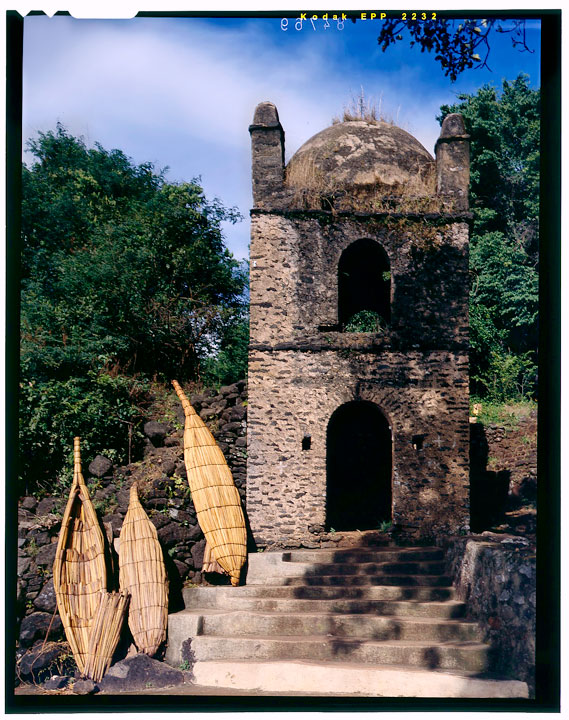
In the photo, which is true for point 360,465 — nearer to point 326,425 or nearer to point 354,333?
point 326,425

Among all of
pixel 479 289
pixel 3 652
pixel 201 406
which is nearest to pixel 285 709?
pixel 3 652

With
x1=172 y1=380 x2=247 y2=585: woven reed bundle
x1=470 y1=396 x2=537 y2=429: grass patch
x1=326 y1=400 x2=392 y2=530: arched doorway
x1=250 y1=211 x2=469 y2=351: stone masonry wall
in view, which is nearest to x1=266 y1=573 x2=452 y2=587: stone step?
x1=172 y1=380 x2=247 y2=585: woven reed bundle

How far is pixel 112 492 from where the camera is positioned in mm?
10594

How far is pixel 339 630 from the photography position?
8.66m

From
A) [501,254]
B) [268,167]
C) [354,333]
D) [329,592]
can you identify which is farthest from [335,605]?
[501,254]

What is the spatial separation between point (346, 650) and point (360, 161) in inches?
275

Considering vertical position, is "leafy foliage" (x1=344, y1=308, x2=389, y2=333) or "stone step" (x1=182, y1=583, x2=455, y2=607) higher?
"leafy foliage" (x1=344, y1=308, x2=389, y2=333)

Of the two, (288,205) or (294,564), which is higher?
(288,205)

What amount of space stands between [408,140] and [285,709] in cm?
841

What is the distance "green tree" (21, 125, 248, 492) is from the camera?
11078 millimetres

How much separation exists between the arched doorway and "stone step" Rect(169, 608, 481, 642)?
16.2 feet

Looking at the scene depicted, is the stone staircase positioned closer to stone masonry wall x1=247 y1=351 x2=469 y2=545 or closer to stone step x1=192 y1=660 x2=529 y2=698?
stone step x1=192 y1=660 x2=529 y2=698

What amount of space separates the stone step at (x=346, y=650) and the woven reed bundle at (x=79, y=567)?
1315mm

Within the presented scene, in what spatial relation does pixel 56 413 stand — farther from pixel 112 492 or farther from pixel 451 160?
pixel 451 160
